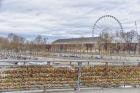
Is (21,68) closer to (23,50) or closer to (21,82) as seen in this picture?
(21,82)

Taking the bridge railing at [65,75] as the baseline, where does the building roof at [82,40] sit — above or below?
above

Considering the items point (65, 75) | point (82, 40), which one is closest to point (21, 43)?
point (82, 40)

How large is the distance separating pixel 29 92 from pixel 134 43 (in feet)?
364

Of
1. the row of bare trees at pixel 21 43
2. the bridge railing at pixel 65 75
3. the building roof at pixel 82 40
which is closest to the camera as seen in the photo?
the bridge railing at pixel 65 75

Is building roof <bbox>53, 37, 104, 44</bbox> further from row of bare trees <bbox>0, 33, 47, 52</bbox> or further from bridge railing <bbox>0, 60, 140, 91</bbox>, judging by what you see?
bridge railing <bbox>0, 60, 140, 91</bbox>

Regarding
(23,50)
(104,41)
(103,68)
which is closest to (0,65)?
(103,68)

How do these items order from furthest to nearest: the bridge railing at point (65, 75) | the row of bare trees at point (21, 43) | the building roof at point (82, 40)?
the row of bare trees at point (21, 43)
the building roof at point (82, 40)
the bridge railing at point (65, 75)

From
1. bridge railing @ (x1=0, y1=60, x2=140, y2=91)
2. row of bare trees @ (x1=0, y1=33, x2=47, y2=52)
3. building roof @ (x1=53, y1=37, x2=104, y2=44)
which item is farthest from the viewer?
row of bare trees @ (x1=0, y1=33, x2=47, y2=52)

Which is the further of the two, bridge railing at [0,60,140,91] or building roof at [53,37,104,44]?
building roof at [53,37,104,44]

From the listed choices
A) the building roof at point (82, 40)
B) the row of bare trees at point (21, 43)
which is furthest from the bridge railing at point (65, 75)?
the row of bare trees at point (21, 43)

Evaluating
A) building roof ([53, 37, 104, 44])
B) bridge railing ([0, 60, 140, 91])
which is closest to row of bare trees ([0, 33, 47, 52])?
building roof ([53, 37, 104, 44])

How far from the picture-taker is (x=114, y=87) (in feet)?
38.2

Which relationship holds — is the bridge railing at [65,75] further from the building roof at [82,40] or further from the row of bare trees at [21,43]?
the row of bare trees at [21,43]

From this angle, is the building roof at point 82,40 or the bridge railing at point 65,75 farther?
the building roof at point 82,40
